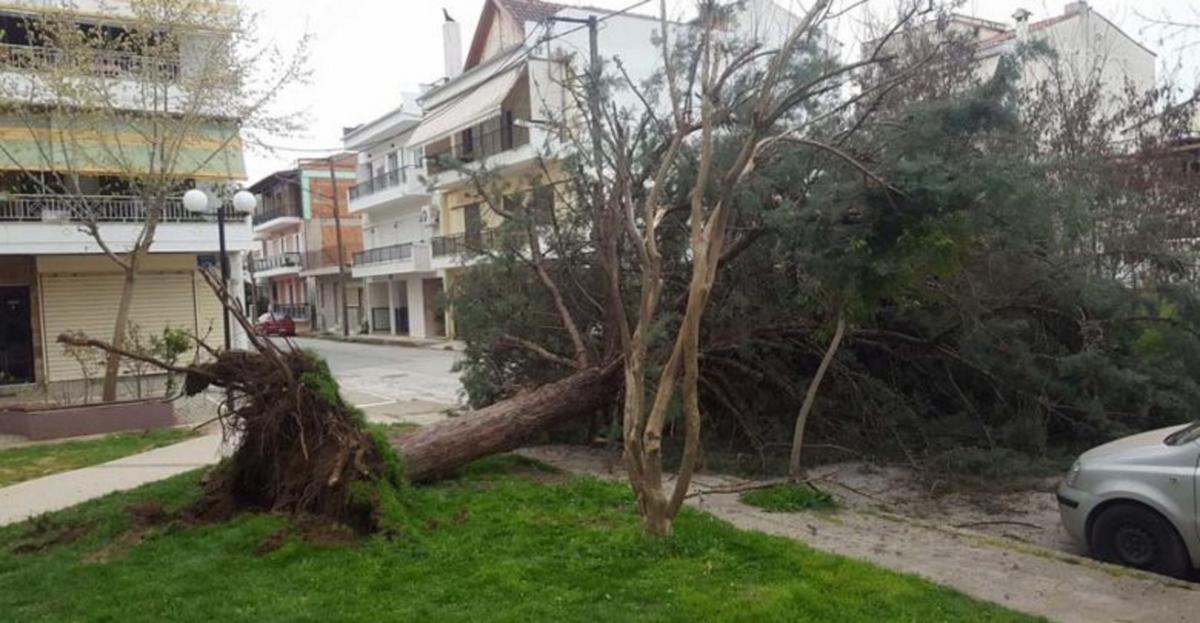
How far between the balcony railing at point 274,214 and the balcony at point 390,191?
11156mm

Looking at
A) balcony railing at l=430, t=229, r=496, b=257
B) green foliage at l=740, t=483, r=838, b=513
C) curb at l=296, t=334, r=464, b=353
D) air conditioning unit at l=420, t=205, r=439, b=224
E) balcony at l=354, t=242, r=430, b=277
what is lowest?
green foliage at l=740, t=483, r=838, b=513

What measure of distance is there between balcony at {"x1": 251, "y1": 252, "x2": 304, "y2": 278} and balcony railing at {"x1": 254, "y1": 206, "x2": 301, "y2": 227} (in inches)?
92.6

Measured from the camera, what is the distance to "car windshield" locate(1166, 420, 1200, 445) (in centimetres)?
594

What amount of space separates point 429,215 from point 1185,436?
33.4 meters

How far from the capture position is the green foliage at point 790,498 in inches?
294

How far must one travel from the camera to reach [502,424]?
8.51 metres

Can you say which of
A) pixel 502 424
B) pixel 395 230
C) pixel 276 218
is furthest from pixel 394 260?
pixel 502 424

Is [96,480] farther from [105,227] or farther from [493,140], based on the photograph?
[493,140]

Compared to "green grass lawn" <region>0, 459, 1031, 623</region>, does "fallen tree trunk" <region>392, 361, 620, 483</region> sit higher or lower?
higher

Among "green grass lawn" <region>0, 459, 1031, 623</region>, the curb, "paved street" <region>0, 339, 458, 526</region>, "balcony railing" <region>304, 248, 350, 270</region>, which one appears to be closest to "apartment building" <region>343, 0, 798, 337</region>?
the curb

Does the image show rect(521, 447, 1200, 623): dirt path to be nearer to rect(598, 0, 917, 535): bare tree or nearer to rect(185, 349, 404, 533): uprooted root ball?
rect(598, 0, 917, 535): bare tree

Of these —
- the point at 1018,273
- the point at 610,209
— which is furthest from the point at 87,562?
the point at 1018,273

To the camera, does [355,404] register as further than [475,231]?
Yes

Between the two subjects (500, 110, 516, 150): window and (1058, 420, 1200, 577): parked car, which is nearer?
(1058, 420, 1200, 577): parked car
